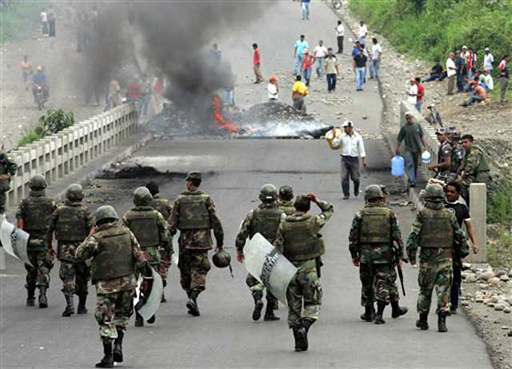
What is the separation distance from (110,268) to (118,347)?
769mm

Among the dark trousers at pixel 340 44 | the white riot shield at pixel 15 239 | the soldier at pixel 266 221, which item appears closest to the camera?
the soldier at pixel 266 221

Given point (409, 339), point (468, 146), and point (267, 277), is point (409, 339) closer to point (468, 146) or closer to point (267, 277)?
point (267, 277)

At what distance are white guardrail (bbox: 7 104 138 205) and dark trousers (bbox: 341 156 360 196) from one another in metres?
5.37

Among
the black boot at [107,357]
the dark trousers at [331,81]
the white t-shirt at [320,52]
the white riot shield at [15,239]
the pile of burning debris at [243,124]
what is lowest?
the pile of burning debris at [243,124]

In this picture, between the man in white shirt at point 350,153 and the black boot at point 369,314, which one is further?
the man in white shirt at point 350,153

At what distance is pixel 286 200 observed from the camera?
47.2 ft

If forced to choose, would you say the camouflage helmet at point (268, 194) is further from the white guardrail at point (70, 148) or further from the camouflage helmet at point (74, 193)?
the white guardrail at point (70, 148)

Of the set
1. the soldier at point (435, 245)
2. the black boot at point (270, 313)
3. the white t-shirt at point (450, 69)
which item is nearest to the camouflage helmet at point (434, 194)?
the soldier at point (435, 245)

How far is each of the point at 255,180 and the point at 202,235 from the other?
10942mm

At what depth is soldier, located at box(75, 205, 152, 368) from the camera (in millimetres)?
12406

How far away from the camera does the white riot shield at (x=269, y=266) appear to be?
43.0ft

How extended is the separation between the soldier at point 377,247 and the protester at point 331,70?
2741 cm

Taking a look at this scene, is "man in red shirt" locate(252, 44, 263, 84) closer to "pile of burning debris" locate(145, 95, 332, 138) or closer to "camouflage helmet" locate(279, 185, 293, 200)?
"pile of burning debris" locate(145, 95, 332, 138)

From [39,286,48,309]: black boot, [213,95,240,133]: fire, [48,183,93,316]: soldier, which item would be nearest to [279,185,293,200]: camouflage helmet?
[48,183,93,316]: soldier
